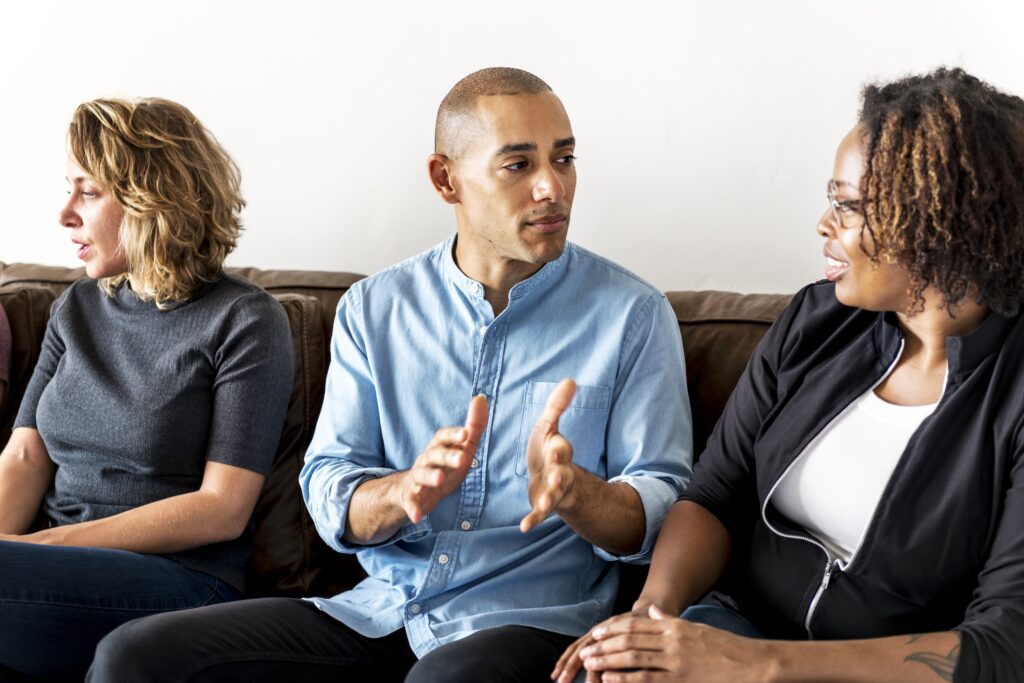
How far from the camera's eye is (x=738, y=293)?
6.77ft

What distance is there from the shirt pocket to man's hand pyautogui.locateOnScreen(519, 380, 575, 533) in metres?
0.21

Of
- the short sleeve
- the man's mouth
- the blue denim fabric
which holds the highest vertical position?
the man's mouth

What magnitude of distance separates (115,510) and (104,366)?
0.24m

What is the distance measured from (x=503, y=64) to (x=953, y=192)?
1.11 m

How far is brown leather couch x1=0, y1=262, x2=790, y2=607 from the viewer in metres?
1.92

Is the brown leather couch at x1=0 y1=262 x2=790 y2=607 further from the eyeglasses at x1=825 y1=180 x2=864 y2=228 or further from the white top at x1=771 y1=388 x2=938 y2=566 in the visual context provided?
the eyeglasses at x1=825 y1=180 x2=864 y2=228

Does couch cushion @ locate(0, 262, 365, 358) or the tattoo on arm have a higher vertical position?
couch cushion @ locate(0, 262, 365, 358)

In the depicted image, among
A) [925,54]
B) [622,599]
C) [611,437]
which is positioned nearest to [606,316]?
[611,437]

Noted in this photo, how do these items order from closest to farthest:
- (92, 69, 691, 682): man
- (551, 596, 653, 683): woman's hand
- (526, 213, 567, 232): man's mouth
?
(551, 596, 653, 683): woman's hand < (92, 69, 691, 682): man < (526, 213, 567, 232): man's mouth

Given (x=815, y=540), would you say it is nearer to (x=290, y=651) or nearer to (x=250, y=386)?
(x=290, y=651)

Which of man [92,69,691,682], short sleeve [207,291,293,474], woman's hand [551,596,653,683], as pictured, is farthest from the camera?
short sleeve [207,291,293,474]

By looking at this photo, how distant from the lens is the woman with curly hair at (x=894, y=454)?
134 cm

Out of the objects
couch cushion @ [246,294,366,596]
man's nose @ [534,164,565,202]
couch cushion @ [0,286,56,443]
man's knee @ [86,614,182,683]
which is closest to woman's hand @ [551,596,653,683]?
man's knee @ [86,614,182,683]

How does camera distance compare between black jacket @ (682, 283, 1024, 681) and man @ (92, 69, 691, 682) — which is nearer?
black jacket @ (682, 283, 1024, 681)
